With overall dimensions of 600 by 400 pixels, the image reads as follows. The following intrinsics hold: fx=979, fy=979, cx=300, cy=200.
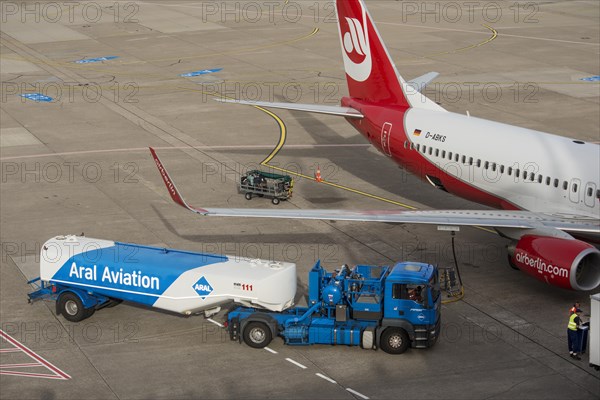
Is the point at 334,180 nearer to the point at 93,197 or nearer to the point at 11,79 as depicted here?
the point at 93,197

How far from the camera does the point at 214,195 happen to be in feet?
155

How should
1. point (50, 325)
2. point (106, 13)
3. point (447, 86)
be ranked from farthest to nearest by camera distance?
point (106, 13)
point (447, 86)
point (50, 325)

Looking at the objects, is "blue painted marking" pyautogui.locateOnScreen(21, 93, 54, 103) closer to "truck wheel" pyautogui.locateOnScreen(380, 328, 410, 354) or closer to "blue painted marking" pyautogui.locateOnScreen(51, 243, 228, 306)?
"blue painted marking" pyautogui.locateOnScreen(51, 243, 228, 306)

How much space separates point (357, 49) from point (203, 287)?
18.3 metres

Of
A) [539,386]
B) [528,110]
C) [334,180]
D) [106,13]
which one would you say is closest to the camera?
[539,386]

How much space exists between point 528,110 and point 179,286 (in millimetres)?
35684

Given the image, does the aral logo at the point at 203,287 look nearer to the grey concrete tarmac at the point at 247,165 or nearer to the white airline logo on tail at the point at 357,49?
the grey concrete tarmac at the point at 247,165

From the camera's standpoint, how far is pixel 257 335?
31.6m

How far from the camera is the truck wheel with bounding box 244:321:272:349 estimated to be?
31.5 meters

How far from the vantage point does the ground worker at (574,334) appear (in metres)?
30.4

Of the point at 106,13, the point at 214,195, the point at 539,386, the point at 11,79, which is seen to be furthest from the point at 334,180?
the point at 106,13

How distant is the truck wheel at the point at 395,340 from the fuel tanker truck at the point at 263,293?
32 mm

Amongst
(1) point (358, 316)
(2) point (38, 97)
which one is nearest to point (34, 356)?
(1) point (358, 316)

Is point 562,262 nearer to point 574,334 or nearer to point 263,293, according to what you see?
point 574,334
